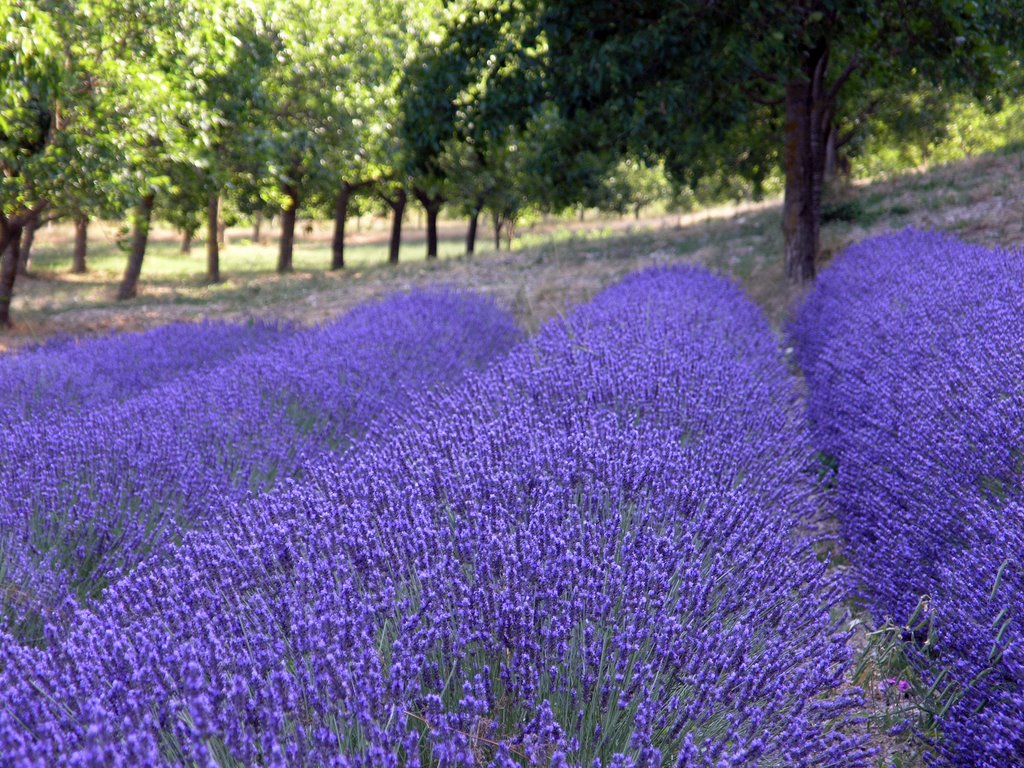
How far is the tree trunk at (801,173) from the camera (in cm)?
882

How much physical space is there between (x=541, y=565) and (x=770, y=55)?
24.0ft

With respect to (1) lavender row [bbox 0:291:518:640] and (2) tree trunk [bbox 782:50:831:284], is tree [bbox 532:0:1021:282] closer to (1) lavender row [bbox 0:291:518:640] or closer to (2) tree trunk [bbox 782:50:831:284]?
(2) tree trunk [bbox 782:50:831:284]

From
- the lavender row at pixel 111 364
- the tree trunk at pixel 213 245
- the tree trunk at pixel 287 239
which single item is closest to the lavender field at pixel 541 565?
the lavender row at pixel 111 364

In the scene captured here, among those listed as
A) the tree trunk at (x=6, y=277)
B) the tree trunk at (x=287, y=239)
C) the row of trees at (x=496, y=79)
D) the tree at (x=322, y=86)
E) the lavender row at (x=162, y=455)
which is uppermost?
the tree at (x=322, y=86)

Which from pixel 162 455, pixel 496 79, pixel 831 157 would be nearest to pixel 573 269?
pixel 496 79

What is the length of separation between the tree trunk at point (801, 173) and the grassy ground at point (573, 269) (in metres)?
0.39

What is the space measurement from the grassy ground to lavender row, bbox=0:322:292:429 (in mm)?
1632

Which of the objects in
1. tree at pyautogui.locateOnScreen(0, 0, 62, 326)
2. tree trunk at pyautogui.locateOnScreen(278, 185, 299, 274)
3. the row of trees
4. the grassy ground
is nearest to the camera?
tree at pyautogui.locateOnScreen(0, 0, 62, 326)

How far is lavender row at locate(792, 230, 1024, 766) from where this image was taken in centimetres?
182

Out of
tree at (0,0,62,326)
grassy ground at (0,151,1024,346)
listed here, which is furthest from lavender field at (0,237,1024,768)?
grassy ground at (0,151,1024,346)

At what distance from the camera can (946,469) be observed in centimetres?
273

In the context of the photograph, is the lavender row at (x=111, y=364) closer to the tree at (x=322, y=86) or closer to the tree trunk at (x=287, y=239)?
the tree at (x=322, y=86)

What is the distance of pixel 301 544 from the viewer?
6.59ft

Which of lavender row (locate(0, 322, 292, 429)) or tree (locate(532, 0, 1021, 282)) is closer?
lavender row (locate(0, 322, 292, 429))
